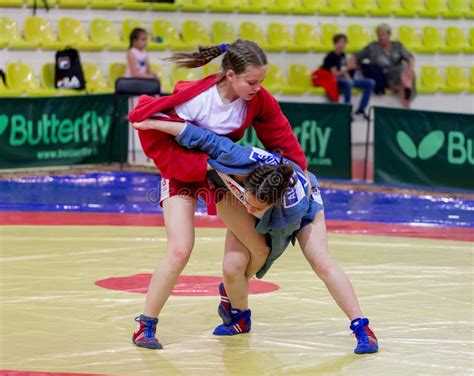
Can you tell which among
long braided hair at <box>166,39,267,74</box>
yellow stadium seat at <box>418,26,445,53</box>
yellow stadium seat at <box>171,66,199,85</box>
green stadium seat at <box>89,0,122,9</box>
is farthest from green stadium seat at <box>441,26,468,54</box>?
long braided hair at <box>166,39,267,74</box>

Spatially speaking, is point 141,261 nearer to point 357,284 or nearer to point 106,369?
point 357,284

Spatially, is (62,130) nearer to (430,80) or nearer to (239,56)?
(239,56)

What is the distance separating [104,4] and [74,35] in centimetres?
75

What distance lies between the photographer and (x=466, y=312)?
21.0 feet

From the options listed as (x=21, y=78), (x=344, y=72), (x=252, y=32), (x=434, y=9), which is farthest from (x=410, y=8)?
(x=21, y=78)

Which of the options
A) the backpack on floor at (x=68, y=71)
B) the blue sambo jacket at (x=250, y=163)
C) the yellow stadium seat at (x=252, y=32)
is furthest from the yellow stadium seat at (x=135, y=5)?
the blue sambo jacket at (x=250, y=163)

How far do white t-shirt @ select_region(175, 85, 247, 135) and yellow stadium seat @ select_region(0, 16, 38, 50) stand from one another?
31.2ft

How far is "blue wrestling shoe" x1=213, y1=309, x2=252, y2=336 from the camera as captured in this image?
585cm

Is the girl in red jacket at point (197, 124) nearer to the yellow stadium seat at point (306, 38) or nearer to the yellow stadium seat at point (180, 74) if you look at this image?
the yellow stadium seat at point (180, 74)

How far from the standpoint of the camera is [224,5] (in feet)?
55.4

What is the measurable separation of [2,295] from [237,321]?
5.41 ft

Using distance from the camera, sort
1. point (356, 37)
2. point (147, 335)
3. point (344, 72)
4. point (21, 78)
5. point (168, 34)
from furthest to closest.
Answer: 1. point (356, 37)
2. point (344, 72)
3. point (168, 34)
4. point (21, 78)
5. point (147, 335)

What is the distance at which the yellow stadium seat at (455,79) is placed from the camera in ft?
63.4

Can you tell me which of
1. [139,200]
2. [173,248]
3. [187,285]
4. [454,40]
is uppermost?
[454,40]
